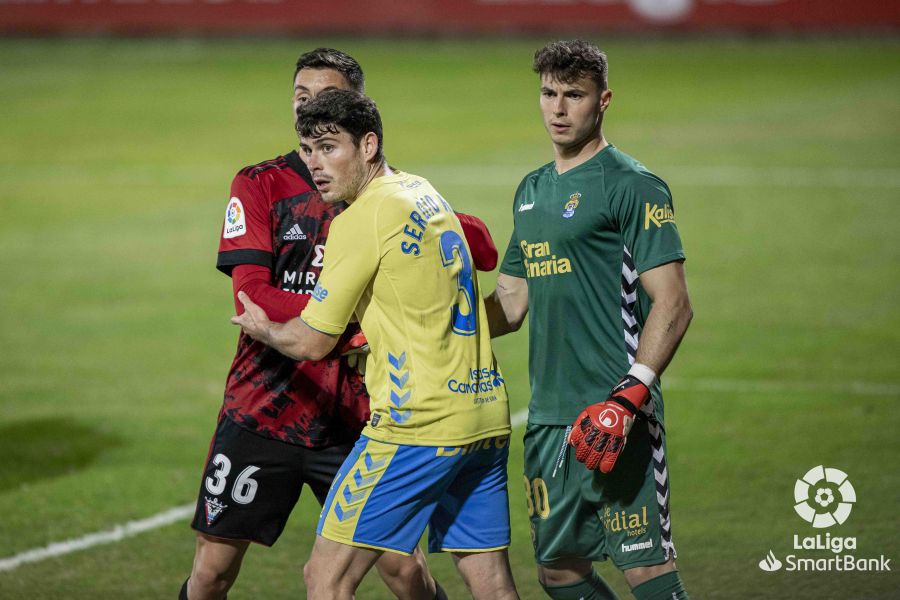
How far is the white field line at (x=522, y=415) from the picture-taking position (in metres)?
7.33

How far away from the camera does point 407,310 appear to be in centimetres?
489

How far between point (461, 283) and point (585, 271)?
587 mm

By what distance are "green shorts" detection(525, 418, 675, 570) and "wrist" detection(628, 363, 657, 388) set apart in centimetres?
28

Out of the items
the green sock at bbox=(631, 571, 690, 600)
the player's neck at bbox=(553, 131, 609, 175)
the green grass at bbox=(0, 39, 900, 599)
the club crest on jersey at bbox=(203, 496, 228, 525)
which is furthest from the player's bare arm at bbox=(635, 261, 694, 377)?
the green grass at bbox=(0, 39, 900, 599)

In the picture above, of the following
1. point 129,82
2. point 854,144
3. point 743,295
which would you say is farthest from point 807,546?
point 129,82

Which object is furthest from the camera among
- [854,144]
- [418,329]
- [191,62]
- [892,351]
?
[191,62]

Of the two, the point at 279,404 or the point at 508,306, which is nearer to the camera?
the point at 279,404

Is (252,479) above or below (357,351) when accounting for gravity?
below

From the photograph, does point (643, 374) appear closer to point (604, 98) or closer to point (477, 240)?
point (477, 240)

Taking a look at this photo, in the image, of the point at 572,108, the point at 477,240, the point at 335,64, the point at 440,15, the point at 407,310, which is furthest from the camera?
the point at 440,15

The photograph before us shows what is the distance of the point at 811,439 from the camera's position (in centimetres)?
922

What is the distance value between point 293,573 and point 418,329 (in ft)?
8.81

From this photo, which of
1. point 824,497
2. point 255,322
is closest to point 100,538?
point 255,322

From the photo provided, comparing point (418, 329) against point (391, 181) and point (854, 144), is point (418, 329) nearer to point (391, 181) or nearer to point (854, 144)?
point (391, 181)
